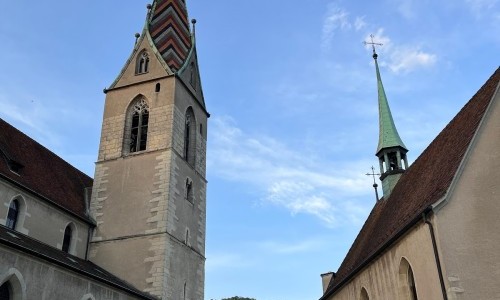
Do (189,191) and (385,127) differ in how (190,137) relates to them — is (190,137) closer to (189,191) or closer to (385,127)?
(189,191)

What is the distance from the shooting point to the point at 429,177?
1420cm

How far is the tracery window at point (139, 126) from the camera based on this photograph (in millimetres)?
23188

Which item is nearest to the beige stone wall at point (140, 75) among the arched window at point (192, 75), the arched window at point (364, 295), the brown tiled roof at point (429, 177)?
the arched window at point (192, 75)

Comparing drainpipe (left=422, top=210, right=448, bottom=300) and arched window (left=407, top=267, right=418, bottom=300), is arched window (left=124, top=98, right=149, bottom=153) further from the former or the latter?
drainpipe (left=422, top=210, right=448, bottom=300)

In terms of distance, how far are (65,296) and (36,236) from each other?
384 centimetres

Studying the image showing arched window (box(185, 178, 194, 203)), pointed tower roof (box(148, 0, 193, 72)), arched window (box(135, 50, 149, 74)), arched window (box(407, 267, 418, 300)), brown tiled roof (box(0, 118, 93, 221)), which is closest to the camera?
arched window (box(407, 267, 418, 300))

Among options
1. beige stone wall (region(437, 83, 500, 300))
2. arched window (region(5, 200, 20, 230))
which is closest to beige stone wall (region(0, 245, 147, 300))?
arched window (region(5, 200, 20, 230))

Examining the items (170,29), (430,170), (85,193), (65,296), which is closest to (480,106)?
(430,170)

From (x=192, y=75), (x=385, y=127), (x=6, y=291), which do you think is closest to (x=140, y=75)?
(x=192, y=75)

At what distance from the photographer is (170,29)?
2742 cm

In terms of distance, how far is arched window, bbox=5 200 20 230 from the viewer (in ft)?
54.7

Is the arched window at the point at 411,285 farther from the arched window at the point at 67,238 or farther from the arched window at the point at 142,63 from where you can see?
the arched window at the point at 142,63

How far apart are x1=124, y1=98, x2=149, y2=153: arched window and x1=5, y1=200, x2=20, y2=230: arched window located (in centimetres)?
664

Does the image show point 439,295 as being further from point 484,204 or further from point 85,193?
point 85,193
